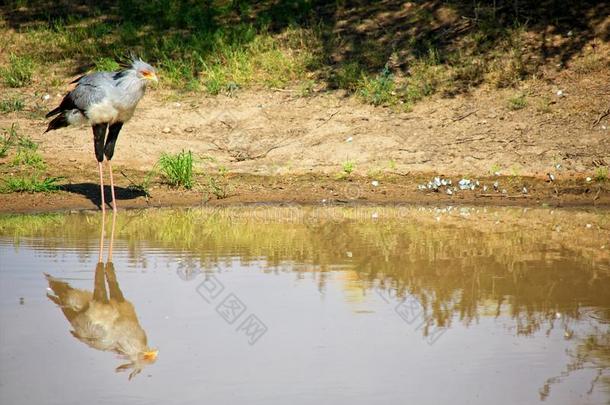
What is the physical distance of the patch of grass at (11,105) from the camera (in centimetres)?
1308

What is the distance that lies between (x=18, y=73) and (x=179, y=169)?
453cm

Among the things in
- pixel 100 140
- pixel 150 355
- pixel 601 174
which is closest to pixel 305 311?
pixel 150 355

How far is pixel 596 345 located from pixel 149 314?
2779mm

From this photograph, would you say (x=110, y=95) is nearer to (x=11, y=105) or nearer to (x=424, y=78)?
(x=11, y=105)

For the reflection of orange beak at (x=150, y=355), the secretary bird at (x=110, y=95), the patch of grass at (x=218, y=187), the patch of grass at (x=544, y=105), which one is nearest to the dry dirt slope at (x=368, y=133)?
the patch of grass at (x=544, y=105)

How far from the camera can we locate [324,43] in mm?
14758

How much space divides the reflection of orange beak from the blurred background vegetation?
8.23m

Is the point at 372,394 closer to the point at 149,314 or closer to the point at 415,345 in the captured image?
the point at 415,345

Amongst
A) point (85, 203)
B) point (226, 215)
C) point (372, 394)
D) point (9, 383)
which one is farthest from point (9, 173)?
point (372, 394)

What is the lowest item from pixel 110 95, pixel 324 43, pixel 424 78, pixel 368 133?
pixel 368 133

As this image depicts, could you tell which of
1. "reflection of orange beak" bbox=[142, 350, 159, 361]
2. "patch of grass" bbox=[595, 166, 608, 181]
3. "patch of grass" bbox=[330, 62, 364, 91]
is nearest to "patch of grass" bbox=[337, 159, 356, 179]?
"patch of grass" bbox=[330, 62, 364, 91]

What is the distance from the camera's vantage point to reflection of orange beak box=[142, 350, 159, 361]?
5309 millimetres

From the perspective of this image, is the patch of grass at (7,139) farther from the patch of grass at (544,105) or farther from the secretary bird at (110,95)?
the patch of grass at (544,105)

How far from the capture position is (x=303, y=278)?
7.18 metres
